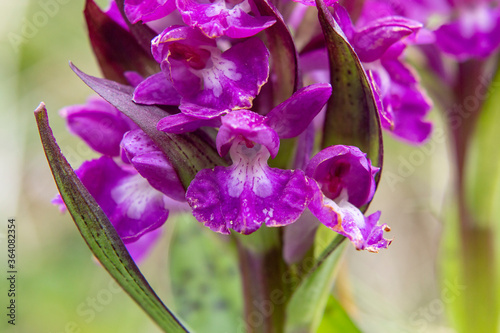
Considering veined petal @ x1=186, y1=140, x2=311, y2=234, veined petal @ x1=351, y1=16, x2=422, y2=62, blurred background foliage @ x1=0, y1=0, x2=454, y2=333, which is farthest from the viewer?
blurred background foliage @ x1=0, y1=0, x2=454, y2=333

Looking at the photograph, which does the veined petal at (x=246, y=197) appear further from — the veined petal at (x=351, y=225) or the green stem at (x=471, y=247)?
the green stem at (x=471, y=247)

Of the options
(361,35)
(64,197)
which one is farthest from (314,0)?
(64,197)

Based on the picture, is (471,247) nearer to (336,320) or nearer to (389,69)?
(336,320)

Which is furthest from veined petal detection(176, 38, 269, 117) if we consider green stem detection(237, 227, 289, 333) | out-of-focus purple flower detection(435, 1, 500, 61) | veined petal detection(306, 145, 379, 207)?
out-of-focus purple flower detection(435, 1, 500, 61)

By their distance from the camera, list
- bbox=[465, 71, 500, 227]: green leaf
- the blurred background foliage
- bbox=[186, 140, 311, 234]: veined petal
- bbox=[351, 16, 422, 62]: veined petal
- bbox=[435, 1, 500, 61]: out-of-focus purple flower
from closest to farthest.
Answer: bbox=[186, 140, 311, 234]: veined petal, bbox=[351, 16, 422, 62]: veined petal, bbox=[435, 1, 500, 61]: out-of-focus purple flower, bbox=[465, 71, 500, 227]: green leaf, the blurred background foliage

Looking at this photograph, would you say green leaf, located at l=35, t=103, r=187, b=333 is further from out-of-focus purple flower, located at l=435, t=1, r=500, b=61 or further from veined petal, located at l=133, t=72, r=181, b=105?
out-of-focus purple flower, located at l=435, t=1, r=500, b=61

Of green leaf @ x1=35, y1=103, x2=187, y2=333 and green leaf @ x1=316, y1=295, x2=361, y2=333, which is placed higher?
green leaf @ x1=35, y1=103, x2=187, y2=333
